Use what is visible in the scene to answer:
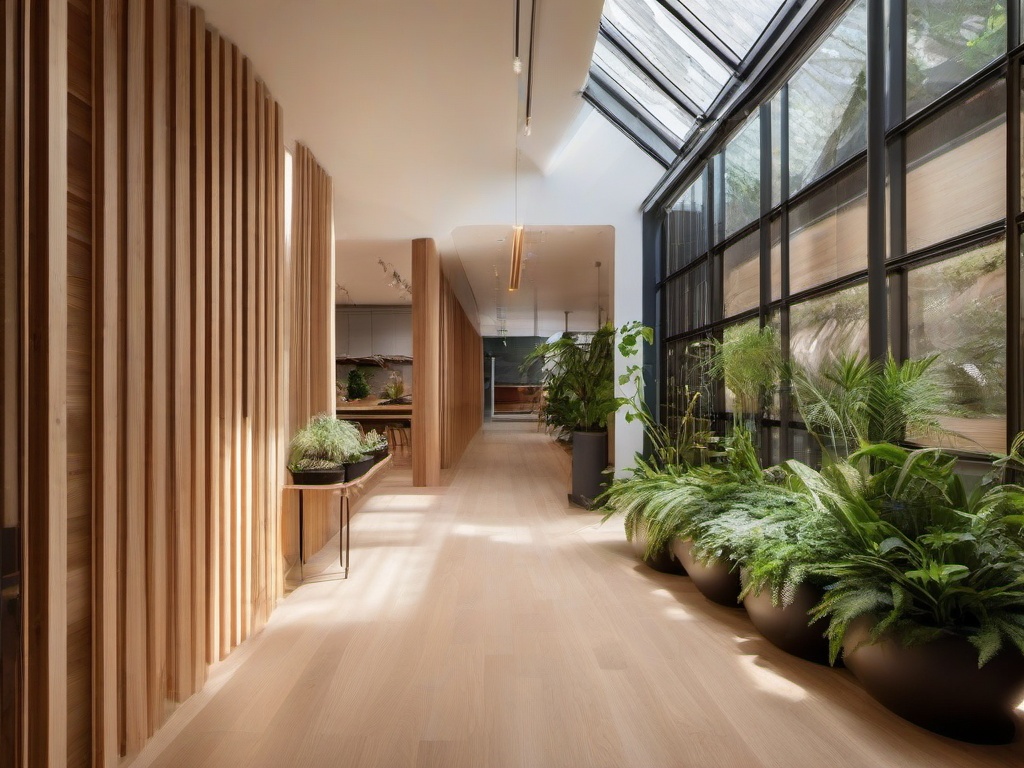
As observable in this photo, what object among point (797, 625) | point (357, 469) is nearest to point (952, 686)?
point (797, 625)

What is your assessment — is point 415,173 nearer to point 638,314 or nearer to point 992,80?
point 638,314

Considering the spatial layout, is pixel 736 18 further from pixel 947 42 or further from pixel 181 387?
pixel 181 387

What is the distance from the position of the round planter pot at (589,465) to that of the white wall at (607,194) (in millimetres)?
176

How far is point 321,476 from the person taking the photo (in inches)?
A: 144

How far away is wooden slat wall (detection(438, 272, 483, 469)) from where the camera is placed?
29.1 feet

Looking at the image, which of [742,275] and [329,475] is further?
[742,275]

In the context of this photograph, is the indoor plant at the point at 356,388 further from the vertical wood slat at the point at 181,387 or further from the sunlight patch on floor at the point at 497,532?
the vertical wood slat at the point at 181,387

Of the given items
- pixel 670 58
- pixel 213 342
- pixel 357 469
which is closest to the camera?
pixel 213 342

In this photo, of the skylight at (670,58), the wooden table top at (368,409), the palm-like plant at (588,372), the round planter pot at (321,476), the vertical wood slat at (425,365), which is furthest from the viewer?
the wooden table top at (368,409)

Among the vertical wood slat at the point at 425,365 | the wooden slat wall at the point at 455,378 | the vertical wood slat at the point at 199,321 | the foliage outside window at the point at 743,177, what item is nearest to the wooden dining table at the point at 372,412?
the wooden slat wall at the point at 455,378

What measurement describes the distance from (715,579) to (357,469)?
85.3 inches

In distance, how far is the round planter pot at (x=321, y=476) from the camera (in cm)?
365

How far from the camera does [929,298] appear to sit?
8.59 feet
